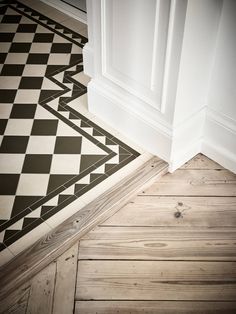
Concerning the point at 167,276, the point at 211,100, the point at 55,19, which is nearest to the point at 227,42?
the point at 211,100

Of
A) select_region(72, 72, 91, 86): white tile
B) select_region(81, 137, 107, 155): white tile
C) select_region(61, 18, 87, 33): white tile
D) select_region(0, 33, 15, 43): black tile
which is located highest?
select_region(61, 18, 87, 33): white tile

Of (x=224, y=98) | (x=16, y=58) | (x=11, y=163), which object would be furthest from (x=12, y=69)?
(x=224, y=98)

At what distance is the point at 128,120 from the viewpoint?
7.54 feet

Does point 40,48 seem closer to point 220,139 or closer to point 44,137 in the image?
point 44,137

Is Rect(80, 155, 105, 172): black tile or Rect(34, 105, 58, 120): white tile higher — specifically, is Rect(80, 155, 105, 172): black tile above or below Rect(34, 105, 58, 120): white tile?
below

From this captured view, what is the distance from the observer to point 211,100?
2131 millimetres

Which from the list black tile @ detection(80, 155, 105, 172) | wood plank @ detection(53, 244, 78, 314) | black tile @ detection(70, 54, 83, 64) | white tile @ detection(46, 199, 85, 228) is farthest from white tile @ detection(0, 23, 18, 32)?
wood plank @ detection(53, 244, 78, 314)

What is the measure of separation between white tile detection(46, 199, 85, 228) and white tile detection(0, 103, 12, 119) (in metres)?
0.88

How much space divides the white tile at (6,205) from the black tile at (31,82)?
3.33 ft

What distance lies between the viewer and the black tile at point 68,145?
91.3 inches

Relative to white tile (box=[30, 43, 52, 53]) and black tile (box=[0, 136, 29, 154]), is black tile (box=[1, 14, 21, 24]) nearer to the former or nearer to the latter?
white tile (box=[30, 43, 52, 53])

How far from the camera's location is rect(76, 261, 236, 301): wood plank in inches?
66.0

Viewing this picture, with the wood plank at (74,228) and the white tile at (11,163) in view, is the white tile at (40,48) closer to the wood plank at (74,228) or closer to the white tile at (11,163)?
the white tile at (11,163)

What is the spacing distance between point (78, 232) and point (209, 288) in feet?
2.19
